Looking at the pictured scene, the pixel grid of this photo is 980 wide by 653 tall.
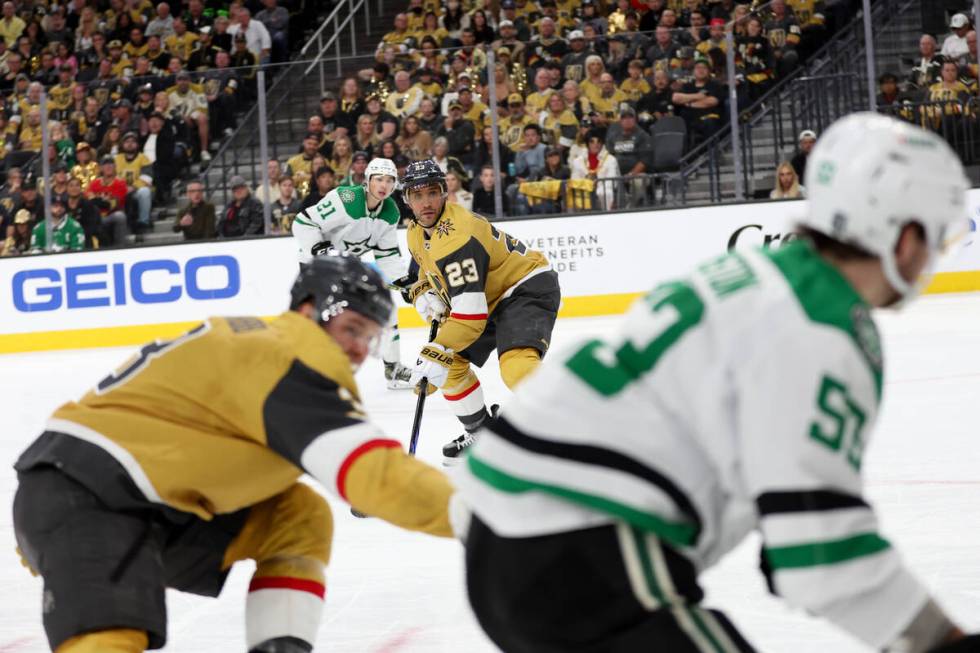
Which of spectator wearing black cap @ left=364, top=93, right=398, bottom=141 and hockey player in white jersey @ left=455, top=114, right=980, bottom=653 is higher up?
spectator wearing black cap @ left=364, top=93, right=398, bottom=141

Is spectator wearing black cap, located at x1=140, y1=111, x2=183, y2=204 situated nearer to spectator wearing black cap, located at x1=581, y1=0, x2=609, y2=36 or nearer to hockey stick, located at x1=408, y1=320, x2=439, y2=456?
spectator wearing black cap, located at x1=581, y1=0, x2=609, y2=36

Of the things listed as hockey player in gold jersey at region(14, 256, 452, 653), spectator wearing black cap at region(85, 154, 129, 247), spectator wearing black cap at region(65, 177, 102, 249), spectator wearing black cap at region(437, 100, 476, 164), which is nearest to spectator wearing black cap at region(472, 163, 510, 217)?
spectator wearing black cap at region(437, 100, 476, 164)

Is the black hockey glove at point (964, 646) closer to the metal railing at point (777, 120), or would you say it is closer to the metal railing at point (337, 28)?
the metal railing at point (777, 120)

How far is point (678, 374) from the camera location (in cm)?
148

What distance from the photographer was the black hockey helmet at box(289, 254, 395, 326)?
2.35 meters

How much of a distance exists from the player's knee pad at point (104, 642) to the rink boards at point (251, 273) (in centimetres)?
932

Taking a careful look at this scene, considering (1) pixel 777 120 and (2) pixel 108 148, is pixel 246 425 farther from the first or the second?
(2) pixel 108 148

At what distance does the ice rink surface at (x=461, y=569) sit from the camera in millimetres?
3262

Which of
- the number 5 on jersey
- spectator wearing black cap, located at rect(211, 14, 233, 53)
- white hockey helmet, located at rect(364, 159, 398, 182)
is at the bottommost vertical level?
the number 5 on jersey

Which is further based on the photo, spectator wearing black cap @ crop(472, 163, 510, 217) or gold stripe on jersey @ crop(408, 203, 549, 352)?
spectator wearing black cap @ crop(472, 163, 510, 217)

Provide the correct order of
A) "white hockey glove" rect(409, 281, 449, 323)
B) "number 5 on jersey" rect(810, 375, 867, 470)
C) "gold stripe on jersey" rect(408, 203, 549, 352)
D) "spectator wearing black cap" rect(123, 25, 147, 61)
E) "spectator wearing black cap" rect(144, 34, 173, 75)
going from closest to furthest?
1. "number 5 on jersey" rect(810, 375, 867, 470)
2. "gold stripe on jersey" rect(408, 203, 549, 352)
3. "white hockey glove" rect(409, 281, 449, 323)
4. "spectator wearing black cap" rect(144, 34, 173, 75)
5. "spectator wearing black cap" rect(123, 25, 147, 61)

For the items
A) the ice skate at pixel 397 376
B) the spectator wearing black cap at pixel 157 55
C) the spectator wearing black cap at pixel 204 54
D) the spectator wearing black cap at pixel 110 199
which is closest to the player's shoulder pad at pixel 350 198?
the ice skate at pixel 397 376

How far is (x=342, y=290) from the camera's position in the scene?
7.70ft

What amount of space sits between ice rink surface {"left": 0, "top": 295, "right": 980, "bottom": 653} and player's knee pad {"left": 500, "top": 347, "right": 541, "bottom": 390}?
53cm
